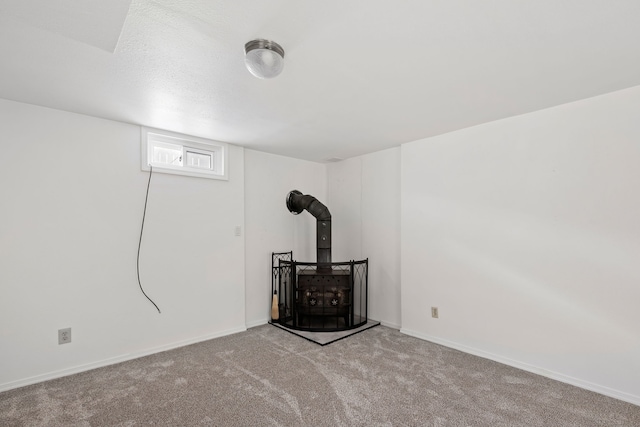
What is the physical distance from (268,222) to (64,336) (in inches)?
89.9

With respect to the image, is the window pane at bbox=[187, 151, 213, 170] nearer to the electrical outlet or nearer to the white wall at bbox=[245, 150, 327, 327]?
the white wall at bbox=[245, 150, 327, 327]

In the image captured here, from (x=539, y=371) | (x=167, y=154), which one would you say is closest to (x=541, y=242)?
(x=539, y=371)

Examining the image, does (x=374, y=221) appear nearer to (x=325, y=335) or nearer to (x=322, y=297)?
(x=322, y=297)

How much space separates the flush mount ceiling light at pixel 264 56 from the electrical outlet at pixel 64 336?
8.68 feet

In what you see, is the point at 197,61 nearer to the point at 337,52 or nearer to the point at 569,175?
the point at 337,52

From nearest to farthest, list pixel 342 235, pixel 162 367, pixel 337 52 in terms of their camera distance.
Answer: pixel 337 52, pixel 162 367, pixel 342 235

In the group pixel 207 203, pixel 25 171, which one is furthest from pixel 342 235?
pixel 25 171

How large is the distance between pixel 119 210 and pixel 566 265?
3.89m

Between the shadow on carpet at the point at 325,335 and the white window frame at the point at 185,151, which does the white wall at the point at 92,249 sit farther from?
the shadow on carpet at the point at 325,335

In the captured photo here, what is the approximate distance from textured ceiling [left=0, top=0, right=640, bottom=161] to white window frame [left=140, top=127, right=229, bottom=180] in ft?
1.04

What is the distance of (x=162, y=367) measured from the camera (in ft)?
8.65

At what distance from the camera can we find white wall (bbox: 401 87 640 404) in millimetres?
2160

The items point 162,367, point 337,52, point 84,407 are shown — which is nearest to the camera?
point 337,52

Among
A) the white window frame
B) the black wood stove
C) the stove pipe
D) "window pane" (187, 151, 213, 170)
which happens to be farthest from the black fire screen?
"window pane" (187, 151, 213, 170)
